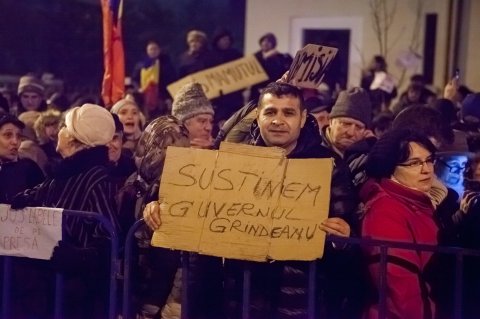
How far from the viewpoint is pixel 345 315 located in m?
4.91

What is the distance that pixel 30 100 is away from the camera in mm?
9953

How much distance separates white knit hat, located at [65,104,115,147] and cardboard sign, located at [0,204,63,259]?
0.56 meters

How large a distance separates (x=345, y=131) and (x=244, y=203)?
2011mm

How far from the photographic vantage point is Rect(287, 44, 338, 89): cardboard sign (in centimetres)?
559

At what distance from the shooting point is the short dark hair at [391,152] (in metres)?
4.70

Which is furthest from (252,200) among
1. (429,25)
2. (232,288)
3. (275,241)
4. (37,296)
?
(429,25)

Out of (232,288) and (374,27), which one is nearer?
(232,288)

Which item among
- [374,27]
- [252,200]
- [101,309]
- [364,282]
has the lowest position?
[101,309]

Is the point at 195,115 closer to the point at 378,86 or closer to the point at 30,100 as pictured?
the point at 30,100

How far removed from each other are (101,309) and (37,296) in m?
0.41

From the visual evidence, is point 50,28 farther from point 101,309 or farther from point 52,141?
point 101,309

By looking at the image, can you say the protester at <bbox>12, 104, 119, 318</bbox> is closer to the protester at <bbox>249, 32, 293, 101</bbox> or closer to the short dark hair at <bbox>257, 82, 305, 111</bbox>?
the short dark hair at <bbox>257, 82, 305, 111</bbox>

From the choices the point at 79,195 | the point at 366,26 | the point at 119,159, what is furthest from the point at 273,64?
the point at 79,195

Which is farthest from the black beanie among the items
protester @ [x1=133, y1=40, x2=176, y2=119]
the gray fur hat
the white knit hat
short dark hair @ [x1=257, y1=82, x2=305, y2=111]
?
protester @ [x1=133, y1=40, x2=176, y2=119]
